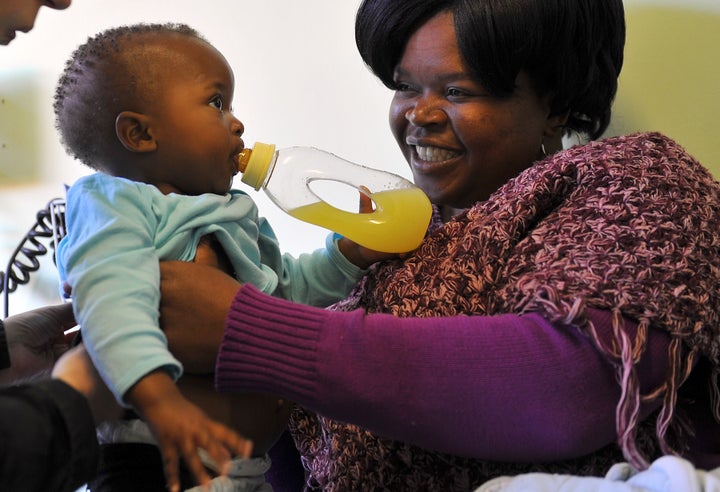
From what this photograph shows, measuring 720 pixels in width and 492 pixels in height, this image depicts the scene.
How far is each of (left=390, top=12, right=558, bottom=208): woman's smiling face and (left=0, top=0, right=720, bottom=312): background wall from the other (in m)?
0.31

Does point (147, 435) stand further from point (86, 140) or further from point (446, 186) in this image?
point (446, 186)

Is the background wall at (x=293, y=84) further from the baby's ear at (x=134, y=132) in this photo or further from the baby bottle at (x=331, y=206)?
the baby's ear at (x=134, y=132)

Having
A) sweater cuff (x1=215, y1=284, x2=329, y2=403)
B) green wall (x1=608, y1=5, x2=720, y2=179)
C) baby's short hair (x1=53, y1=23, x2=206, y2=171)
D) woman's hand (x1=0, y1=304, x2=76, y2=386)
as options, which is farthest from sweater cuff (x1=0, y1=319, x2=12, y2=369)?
green wall (x1=608, y1=5, x2=720, y2=179)

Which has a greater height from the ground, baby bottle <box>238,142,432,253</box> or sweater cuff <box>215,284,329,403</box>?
baby bottle <box>238,142,432,253</box>

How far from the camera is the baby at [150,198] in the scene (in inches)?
33.4

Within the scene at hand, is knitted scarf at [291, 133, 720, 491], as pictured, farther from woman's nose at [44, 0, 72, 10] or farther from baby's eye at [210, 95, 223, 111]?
woman's nose at [44, 0, 72, 10]

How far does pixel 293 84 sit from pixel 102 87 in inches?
31.6

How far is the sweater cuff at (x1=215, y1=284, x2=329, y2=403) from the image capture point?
81 cm

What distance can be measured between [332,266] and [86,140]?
403 millimetres

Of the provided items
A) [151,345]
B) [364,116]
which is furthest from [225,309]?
[364,116]

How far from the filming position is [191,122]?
3.20ft

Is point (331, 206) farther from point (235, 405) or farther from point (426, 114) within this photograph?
point (235, 405)

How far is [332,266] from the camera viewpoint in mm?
1159

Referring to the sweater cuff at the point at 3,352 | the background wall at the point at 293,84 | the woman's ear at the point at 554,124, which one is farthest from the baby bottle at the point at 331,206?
the background wall at the point at 293,84
